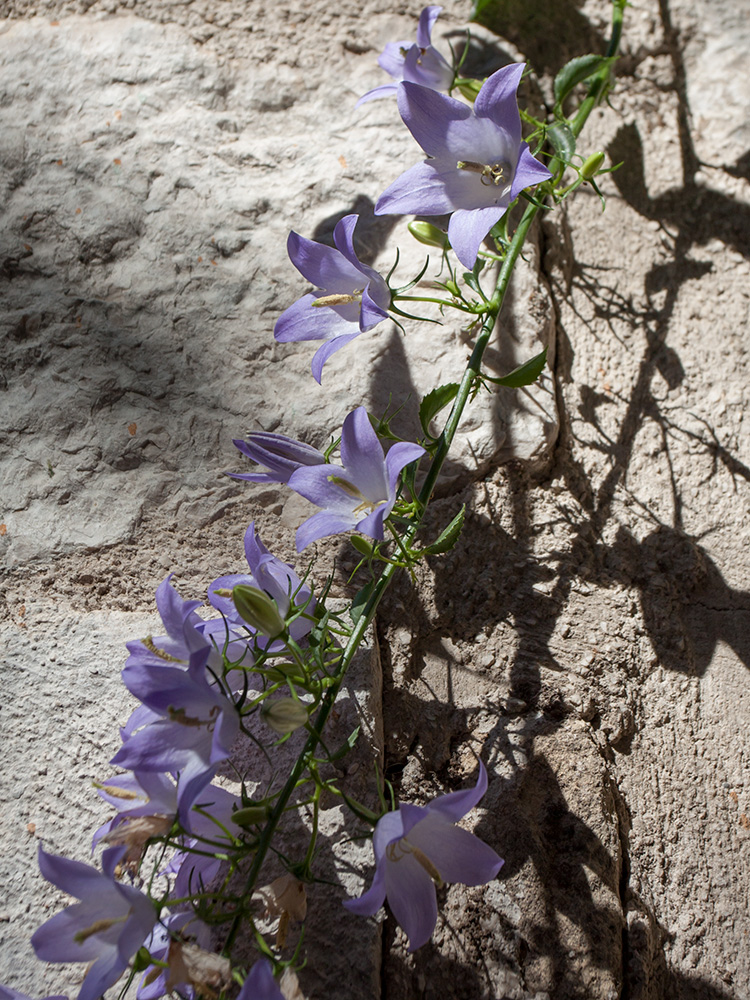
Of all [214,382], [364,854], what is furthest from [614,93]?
[364,854]

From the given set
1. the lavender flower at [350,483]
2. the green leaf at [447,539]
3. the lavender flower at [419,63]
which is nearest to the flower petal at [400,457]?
the lavender flower at [350,483]

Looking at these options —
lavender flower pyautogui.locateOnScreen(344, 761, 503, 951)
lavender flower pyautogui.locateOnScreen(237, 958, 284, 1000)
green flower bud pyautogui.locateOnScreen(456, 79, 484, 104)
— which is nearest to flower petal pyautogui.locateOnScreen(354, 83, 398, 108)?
green flower bud pyautogui.locateOnScreen(456, 79, 484, 104)

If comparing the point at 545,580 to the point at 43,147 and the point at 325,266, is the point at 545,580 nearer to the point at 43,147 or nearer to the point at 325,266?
the point at 325,266

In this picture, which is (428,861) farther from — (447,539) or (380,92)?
(380,92)

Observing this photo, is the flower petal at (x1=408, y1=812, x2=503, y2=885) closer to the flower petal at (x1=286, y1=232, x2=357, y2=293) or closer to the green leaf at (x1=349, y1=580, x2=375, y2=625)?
the green leaf at (x1=349, y1=580, x2=375, y2=625)

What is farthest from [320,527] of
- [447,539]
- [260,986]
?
[260,986]

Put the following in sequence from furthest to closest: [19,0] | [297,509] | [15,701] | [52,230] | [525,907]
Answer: [19,0], [52,230], [297,509], [15,701], [525,907]
